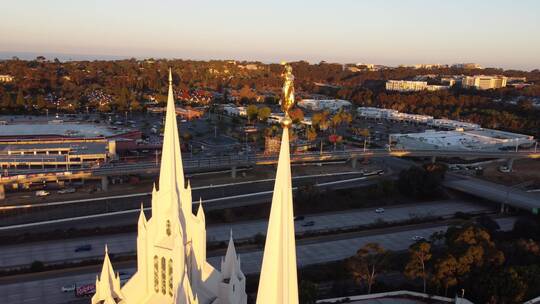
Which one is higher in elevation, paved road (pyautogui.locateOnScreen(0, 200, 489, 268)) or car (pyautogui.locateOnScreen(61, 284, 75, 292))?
car (pyautogui.locateOnScreen(61, 284, 75, 292))

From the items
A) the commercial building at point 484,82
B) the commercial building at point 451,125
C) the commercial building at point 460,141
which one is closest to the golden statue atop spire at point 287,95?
the commercial building at point 460,141

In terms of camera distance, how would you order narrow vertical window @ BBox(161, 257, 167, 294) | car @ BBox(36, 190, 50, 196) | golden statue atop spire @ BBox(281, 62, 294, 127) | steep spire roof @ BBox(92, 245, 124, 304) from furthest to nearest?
car @ BBox(36, 190, 50, 196), steep spire roof @ BBox(92, 245, 124, 304), narrow vertical window @ BBox(161, 257, 167, 294), golden statue atop spire @ BBox(281, 62, 294, 127)

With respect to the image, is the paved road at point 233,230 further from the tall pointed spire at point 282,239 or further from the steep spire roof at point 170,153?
the tall pointed spire at point 282,239

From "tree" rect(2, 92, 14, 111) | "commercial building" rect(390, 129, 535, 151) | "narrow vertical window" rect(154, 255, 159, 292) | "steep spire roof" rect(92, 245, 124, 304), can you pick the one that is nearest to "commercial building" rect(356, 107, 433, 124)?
"commercial building" rect(390, 129, 535, 151)

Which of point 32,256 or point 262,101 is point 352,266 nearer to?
point 32,256

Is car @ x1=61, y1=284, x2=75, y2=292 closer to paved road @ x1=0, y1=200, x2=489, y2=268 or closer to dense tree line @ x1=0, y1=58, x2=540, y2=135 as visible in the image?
paved road @ x1=0, y1=200, x2=489, y2=268

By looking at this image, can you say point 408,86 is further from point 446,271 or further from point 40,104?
point 446,271
